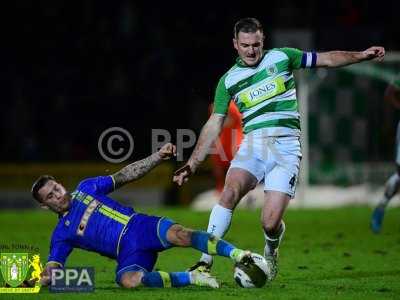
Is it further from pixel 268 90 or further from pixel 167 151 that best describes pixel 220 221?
pixel 268 90

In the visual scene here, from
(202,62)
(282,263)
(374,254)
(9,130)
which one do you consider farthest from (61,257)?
(202,62)

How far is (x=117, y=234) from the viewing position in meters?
8.46

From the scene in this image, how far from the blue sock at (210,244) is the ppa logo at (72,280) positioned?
942 mm

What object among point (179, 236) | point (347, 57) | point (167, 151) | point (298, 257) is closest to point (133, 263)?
point (179, 236)

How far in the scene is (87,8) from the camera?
23266mm

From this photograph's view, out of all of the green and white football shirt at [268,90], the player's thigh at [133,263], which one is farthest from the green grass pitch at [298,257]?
the green and white football shirt at [268,90]

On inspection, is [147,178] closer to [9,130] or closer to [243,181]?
[9,130]

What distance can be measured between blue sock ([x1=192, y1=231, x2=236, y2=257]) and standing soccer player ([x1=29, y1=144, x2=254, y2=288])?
18 cm

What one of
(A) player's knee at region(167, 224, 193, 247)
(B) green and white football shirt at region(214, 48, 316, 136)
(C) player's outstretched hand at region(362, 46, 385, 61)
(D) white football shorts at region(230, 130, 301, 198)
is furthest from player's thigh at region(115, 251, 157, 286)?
(C) player's outstretched hand at region(362, 46, 385, 61)

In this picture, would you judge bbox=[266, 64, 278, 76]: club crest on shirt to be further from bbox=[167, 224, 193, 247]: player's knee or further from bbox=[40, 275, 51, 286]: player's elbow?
bbox=[40, 275, 51, 286]: player's elbow

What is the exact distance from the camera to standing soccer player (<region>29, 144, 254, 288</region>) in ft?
27.5

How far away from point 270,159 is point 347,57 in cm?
116

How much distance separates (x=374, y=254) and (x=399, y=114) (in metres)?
8.69

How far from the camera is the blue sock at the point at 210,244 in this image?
797 centimetres
